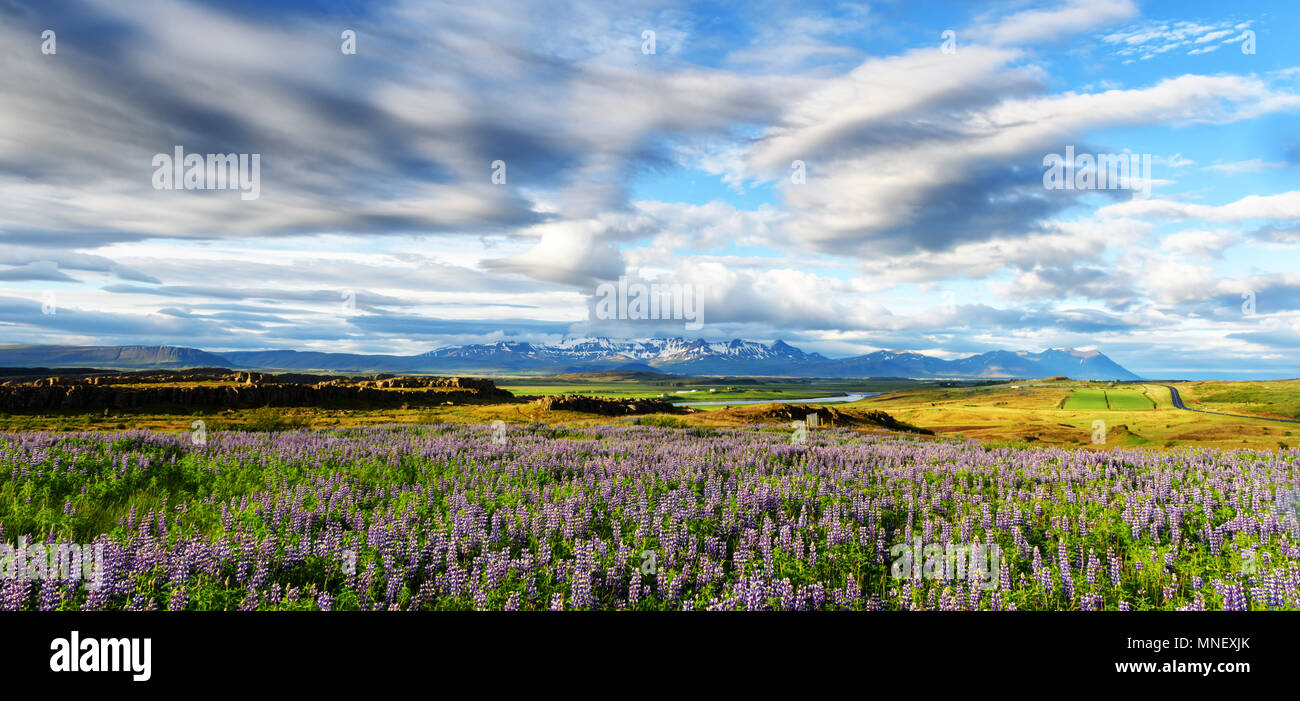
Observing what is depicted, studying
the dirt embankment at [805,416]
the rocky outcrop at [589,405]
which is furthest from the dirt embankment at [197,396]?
the dirt embankment at [805,416]

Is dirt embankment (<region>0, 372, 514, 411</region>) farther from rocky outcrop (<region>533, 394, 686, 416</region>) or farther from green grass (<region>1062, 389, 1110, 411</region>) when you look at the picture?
green grass (<region>1062, 389, 1110, 411</region>)

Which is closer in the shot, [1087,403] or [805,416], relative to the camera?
[805,416]

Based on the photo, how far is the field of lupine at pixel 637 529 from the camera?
18.5 feet

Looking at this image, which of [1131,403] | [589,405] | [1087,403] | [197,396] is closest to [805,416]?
[589,405]

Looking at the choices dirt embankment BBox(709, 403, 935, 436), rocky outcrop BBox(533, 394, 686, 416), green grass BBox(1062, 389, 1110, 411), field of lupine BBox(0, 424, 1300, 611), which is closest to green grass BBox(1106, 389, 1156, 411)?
green grass BBox(1062, 389, 1110, 411)

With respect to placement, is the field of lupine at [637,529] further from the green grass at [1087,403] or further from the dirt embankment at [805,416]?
the green grass at [1087,403]

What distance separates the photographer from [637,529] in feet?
25.3

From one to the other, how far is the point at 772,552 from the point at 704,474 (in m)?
5.24

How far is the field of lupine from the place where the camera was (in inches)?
222

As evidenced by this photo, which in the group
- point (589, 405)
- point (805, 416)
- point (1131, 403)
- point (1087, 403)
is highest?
point (805, 416)

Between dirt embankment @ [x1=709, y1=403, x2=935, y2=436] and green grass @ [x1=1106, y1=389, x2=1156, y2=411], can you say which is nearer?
dirt embankment @ [x1=709, y1=403, x2=935, y2=436]

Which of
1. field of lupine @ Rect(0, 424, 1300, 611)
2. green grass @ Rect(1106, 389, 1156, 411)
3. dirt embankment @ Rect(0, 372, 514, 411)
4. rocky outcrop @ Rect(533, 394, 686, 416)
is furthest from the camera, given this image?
green grass @ Rect(1106, 389, 1156, 411)

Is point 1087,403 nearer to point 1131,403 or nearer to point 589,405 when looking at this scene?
point 1131,403

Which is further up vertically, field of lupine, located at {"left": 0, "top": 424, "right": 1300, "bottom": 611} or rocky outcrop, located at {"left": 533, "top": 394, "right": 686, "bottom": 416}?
field of lupine, located at {"left": 0, "top": 424, "right": 1300, "bottom": 611}
